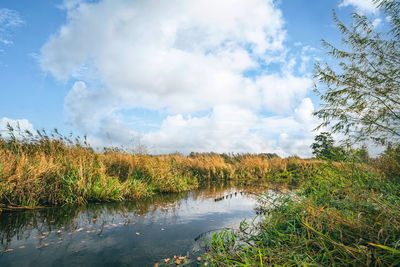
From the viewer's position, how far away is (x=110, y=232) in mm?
4672

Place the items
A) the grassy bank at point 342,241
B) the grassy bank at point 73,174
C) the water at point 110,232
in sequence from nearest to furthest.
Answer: the grassy bank at point 342,241
the water at point 110,232
the grassy bank at point 73,174

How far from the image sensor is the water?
3555 mm

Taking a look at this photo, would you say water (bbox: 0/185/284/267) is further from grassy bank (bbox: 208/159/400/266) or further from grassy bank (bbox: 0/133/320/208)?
grassy bank (bbox: 208/159/400/266)

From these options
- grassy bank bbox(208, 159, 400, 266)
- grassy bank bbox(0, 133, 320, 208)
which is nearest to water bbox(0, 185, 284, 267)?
grassy bank bbox(0, 133, 320, 208)

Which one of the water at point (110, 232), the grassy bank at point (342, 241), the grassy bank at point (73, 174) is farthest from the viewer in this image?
the grassy bank at point (73, 174)

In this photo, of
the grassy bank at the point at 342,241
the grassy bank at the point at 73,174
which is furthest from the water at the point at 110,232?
the grassy bank at the point at 342,241

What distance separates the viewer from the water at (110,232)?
3.55m

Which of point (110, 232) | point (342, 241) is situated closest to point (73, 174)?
point (110, 232)

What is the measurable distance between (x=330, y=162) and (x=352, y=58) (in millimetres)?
6001

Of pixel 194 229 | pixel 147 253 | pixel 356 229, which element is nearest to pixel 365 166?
pixel 356 229

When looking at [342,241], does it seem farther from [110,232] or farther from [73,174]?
[73,174]

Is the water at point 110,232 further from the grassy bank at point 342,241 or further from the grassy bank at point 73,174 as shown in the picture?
the grassy bank at point 342,241

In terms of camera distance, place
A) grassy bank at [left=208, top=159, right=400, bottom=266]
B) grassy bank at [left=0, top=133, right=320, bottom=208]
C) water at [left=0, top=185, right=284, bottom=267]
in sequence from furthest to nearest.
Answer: grassy bank at [left=0, top=133, right=320, bottom=208] → water at [left=0, top=185, right=284, bottom=267] → grassy bank at [left=208, top=159, right=400, bottom=266]

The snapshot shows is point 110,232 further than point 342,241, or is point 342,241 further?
point 110,232
